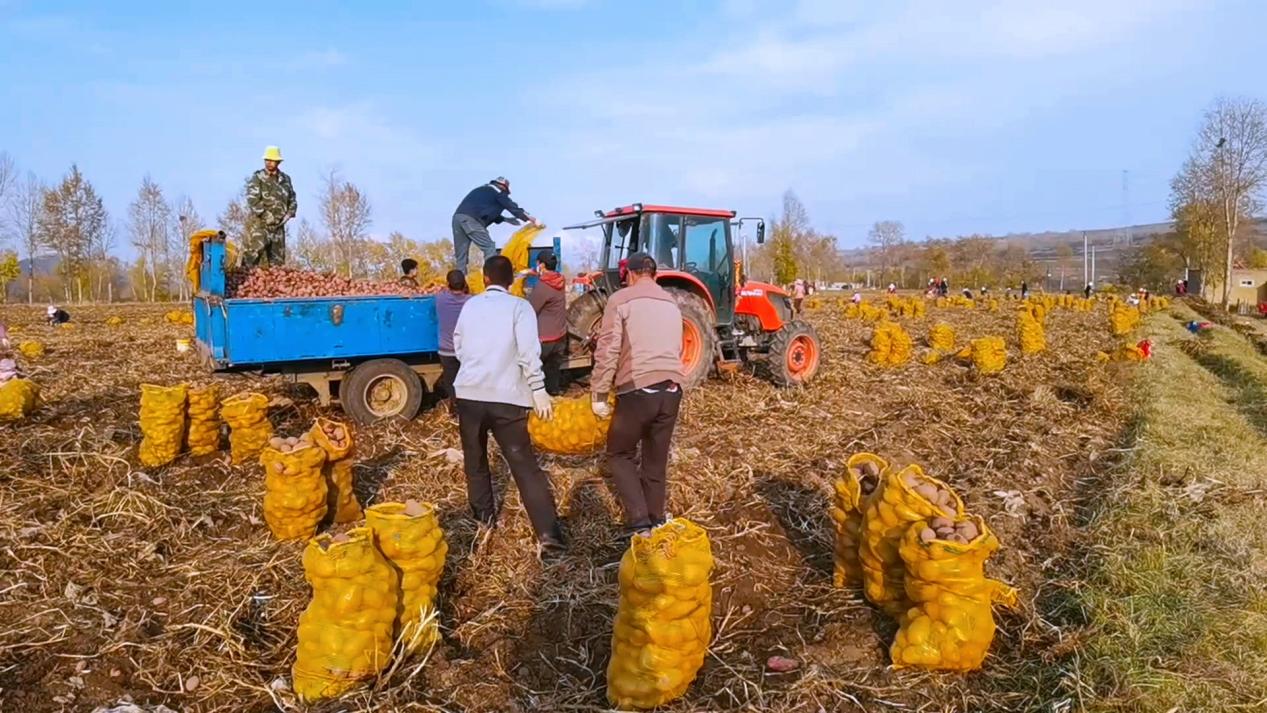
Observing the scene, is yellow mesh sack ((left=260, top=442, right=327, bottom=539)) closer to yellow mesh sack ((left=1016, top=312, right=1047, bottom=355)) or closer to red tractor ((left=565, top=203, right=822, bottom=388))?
red tractor ((left=565, top=203, right=822, bottom=388))

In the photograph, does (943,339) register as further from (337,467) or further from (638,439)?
(337,467)

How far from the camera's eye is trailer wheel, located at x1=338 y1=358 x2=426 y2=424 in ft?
24.6

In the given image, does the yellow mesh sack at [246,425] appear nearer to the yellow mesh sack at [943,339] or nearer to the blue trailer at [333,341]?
the blue trailer at [333,341]

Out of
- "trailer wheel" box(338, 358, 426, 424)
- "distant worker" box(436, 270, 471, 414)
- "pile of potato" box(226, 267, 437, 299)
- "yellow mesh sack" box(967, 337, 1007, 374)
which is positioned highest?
"pile of potato" box(226, 267, 437, 299)

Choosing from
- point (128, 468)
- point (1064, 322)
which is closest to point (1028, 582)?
point (128, 468)

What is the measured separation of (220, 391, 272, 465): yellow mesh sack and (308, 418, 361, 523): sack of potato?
1.58 m

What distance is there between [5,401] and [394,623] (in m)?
6.54

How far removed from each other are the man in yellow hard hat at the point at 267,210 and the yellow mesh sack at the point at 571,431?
4.13m

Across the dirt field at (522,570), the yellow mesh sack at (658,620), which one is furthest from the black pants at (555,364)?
the yellow mesh sack at (658,620)

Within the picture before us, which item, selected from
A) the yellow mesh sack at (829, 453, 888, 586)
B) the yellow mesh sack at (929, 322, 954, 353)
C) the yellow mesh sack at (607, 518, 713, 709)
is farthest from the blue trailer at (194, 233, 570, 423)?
the yellow mesh sack at (929, 322, 954, 353)

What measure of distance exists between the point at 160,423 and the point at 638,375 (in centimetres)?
409

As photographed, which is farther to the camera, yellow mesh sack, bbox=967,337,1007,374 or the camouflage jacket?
yellow mesh sack, bbox=967,337,1007,374

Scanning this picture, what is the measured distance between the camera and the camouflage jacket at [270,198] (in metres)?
8.47

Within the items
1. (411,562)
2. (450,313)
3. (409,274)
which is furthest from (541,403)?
(409,274)
